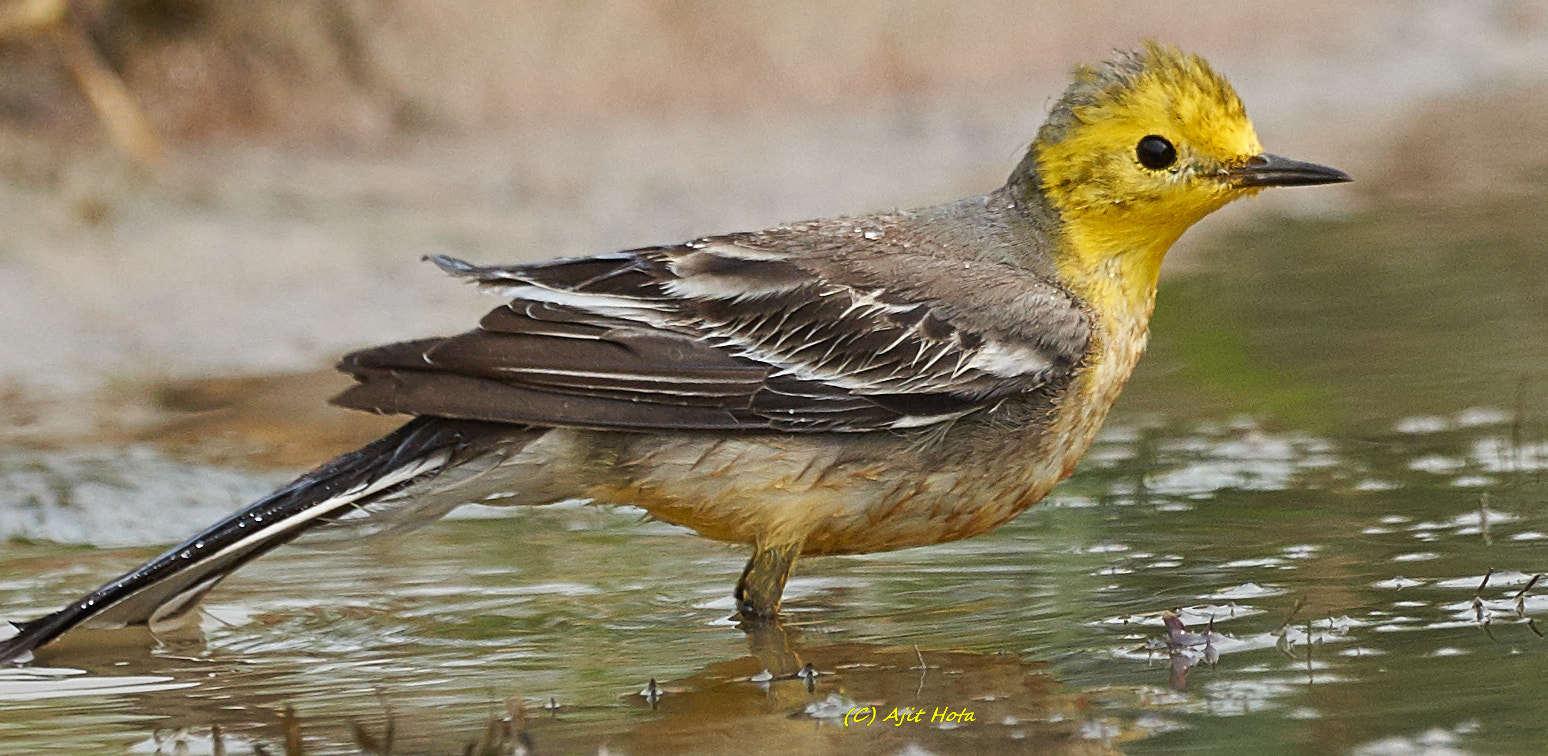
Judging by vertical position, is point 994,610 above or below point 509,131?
below

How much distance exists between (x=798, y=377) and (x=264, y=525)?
1.51 meters

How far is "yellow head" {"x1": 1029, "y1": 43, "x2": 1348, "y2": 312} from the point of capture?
20.4ft

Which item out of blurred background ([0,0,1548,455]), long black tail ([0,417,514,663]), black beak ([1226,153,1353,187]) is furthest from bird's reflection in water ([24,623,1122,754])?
blurred background ([0,0,1548,455])

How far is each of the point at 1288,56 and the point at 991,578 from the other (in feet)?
34.4

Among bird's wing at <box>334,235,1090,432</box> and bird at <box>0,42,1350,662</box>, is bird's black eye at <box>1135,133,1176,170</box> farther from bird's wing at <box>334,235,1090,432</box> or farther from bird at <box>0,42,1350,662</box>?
bird's wing at <box>334,235,1090,432</box>

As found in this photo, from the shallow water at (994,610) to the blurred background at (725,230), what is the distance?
0.02 meters

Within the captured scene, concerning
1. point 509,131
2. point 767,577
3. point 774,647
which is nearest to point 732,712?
point 774,647

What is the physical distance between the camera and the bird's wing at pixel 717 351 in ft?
19.1

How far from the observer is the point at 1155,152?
6211 mm

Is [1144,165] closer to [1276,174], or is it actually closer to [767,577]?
[1276,174]

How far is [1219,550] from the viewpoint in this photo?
6316 mm

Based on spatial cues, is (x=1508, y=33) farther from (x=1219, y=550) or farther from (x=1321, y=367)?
(x=1219, y=550)

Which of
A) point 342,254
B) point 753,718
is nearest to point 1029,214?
point 753,718
